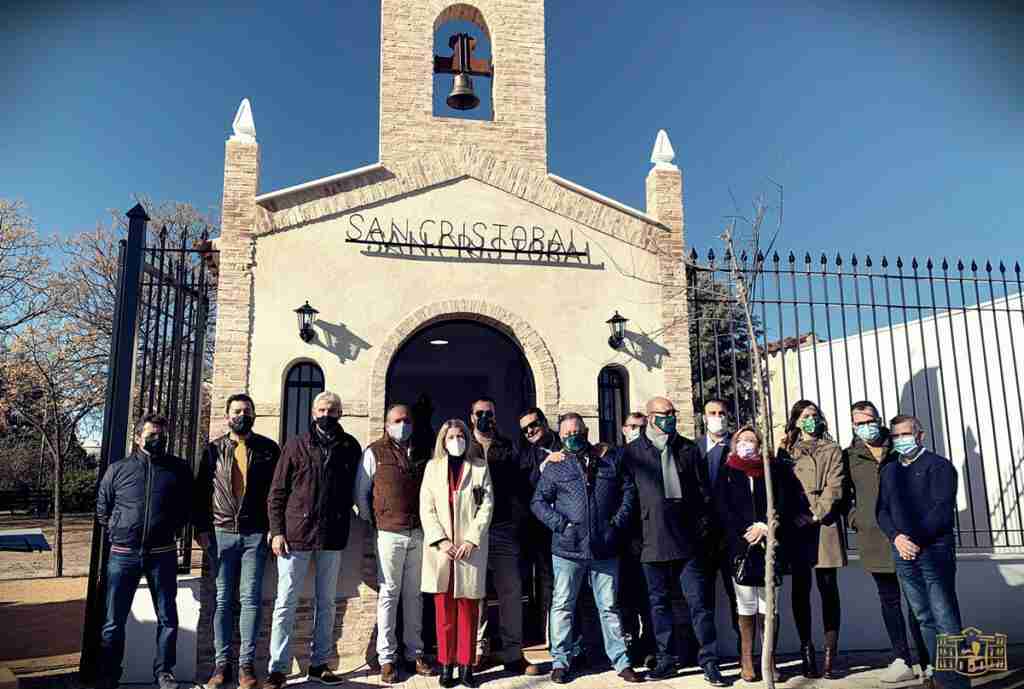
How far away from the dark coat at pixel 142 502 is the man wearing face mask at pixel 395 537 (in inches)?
56.2

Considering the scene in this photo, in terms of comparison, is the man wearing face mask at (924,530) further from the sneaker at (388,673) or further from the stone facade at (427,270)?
the sneaker at (388,673)

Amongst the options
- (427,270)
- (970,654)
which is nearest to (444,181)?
(427,270)

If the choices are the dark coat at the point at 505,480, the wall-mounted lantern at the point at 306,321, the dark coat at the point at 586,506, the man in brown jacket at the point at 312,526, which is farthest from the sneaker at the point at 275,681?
the wall-mounted lantern at the point at 306,321

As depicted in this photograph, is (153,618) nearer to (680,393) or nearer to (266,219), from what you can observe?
(266,219)

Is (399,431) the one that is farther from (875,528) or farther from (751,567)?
(875,528)

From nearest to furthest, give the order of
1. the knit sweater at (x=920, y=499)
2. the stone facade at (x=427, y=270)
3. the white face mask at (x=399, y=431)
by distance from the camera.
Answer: the knit sweater at (x=920, y=499)
the white face mask at (x=399, y=431)
the stone facade at (x=427, y=270)

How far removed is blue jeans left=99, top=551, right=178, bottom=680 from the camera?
18.5ft

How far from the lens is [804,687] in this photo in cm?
567

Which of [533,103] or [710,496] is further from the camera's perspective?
[533,103]

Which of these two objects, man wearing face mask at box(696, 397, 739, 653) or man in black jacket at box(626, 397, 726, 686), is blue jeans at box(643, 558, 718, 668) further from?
man wearing face mask at box(696, 397, 739, 653)

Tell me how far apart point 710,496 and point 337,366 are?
3.76 metres

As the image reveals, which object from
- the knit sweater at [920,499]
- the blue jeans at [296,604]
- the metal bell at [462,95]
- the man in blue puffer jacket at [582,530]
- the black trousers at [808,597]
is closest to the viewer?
the knit sweater at [920,499]

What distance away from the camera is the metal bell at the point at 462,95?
8.50 m

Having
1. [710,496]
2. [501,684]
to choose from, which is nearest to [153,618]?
[501,684]
